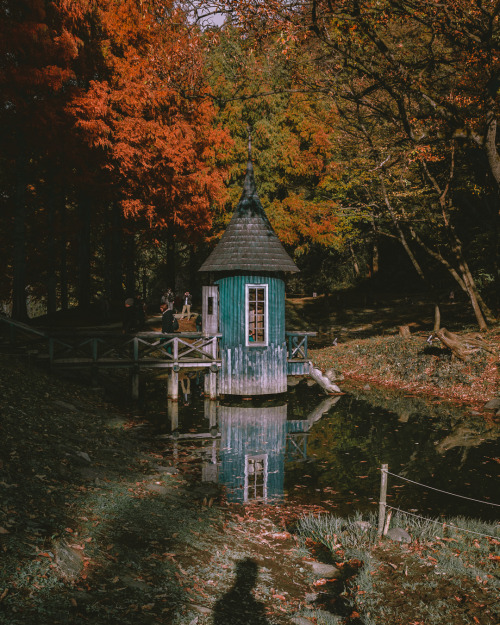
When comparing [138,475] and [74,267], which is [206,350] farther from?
[74,267]

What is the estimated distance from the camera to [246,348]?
16.7 metres

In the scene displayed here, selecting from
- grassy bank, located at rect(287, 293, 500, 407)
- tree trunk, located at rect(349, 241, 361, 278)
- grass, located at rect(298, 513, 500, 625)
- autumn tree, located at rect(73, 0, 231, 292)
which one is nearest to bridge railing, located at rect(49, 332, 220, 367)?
grassy bank, located at rect(287, 293, 500, 407)

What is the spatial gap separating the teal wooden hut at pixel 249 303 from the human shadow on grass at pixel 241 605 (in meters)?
10.7

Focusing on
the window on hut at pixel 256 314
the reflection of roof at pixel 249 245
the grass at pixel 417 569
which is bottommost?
the grass at pixel 417 569

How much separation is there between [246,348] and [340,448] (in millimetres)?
5314

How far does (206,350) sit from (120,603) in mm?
12762

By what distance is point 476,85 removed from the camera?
1473cm

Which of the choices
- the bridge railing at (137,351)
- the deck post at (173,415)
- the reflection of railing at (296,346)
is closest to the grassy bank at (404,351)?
the reflection of railing at (296,346)

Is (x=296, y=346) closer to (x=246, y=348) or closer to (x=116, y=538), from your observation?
(x=246, y=348)

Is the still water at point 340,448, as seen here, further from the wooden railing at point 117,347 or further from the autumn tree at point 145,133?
the autumn tree at point 145,133

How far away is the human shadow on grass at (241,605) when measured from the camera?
16.4 feet

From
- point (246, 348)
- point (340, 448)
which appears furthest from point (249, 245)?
point (340, 448)

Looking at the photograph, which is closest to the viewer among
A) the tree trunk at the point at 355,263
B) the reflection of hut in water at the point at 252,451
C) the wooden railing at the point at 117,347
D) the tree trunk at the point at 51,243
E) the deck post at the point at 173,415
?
the reflection of hut in water at the point at 252,451

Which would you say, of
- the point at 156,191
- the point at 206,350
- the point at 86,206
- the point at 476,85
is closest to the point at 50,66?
the point at 156,191
